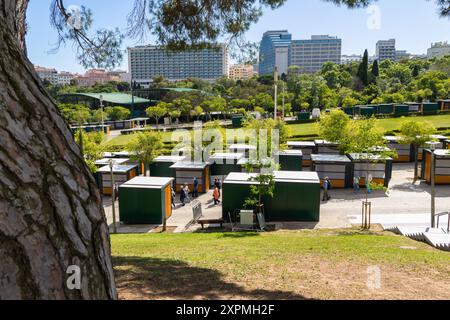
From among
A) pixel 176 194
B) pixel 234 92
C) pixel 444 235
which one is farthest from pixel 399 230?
pixel 234 92

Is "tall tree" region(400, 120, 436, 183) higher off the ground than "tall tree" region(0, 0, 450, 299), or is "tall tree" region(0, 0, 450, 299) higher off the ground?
"tall tree" region(0, 0, 450, 299)

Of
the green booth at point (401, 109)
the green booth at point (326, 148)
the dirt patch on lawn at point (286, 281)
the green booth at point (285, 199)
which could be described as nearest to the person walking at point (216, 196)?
the green booth at point (285, 199)

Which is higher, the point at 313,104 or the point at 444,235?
the point at 313,104

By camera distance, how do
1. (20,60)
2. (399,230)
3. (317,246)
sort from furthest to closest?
(399,230) → (317,246) → (20,60)

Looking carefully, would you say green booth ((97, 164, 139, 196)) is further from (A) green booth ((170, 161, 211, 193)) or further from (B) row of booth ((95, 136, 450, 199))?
(A) green booth ((170, 161, 211, 193))

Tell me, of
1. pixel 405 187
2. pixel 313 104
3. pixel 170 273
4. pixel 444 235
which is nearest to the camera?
pixel 170 273

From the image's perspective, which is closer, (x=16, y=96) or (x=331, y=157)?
(x=16, y=96)

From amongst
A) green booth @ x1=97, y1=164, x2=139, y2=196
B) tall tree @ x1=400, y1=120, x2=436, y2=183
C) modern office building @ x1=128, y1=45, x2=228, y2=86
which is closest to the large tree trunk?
green booth @ x1=97, y1=164, x2=139, y2=196

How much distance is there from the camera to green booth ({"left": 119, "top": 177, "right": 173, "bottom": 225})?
15812 millimetres

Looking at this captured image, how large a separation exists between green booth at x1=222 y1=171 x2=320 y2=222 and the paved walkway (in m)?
0.39

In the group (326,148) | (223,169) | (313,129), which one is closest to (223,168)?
(223,169)
